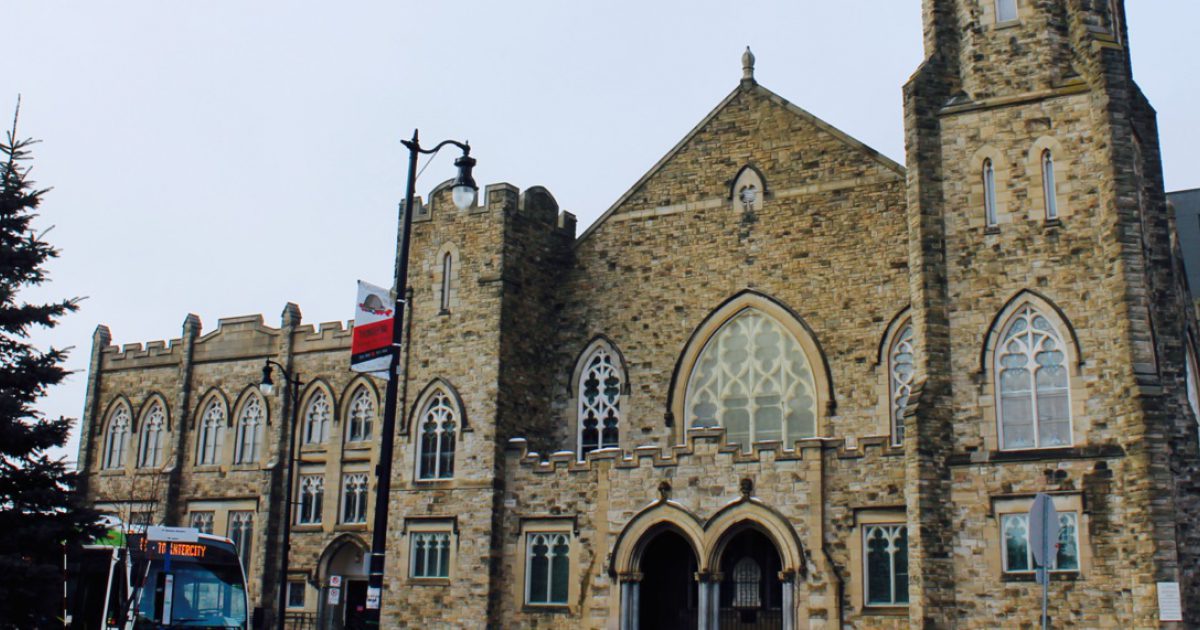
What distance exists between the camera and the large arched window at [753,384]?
25.5m

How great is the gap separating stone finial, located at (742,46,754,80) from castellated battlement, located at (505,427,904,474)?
8.51 m

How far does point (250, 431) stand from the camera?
35.4m

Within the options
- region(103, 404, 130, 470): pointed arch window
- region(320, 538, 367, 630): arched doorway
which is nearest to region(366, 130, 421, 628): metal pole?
region(320, 538, 367, 630): arched doorway

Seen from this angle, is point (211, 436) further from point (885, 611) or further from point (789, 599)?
point (885, 611)

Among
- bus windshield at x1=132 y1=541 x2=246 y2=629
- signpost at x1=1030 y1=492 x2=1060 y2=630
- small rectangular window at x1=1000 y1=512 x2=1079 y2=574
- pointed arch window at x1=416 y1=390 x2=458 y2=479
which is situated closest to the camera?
signpost at x1=1030 y1=492 x2=1060 y2=630

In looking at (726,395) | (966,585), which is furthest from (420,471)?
(966,585)

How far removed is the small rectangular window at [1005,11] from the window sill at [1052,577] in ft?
31.7

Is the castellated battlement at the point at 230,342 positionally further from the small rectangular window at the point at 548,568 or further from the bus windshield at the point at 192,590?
the bus windshield at the point at 192,590

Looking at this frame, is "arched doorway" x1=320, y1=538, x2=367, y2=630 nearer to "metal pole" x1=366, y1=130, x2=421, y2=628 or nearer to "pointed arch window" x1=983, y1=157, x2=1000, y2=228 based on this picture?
"metal pole" x1=366, y1=130, x2=421, y2=628

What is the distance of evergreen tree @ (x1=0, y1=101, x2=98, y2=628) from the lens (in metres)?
17.6

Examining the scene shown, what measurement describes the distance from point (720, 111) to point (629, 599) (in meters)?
11.1

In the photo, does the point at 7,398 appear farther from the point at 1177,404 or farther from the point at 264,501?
the point at 1177,404

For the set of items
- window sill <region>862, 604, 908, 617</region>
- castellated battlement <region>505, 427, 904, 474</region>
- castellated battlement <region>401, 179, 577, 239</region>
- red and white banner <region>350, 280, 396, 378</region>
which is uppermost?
castellated battlement <region>401, 179, 577, 239</region>

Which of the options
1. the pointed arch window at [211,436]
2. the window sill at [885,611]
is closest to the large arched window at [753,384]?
the window sill at [885,611]
